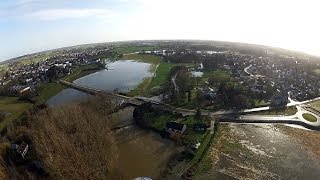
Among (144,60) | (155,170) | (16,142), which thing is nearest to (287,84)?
(155,170)

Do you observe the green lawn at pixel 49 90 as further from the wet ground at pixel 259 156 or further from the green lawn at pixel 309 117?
→ the green lawn at pixel 309 117

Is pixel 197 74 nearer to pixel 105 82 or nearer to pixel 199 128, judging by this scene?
pixel 105 82

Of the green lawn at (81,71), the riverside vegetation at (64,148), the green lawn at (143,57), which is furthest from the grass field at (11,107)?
the green lawn at (143,57)

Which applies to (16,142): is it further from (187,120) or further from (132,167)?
(187,120)

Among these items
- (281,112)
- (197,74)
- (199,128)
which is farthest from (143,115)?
(197,74)

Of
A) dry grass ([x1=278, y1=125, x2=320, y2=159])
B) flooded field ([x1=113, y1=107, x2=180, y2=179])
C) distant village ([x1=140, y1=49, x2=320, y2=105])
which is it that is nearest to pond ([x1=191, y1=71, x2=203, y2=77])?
distant village ([x1=140, y1=49, x2=320, y2=105])
